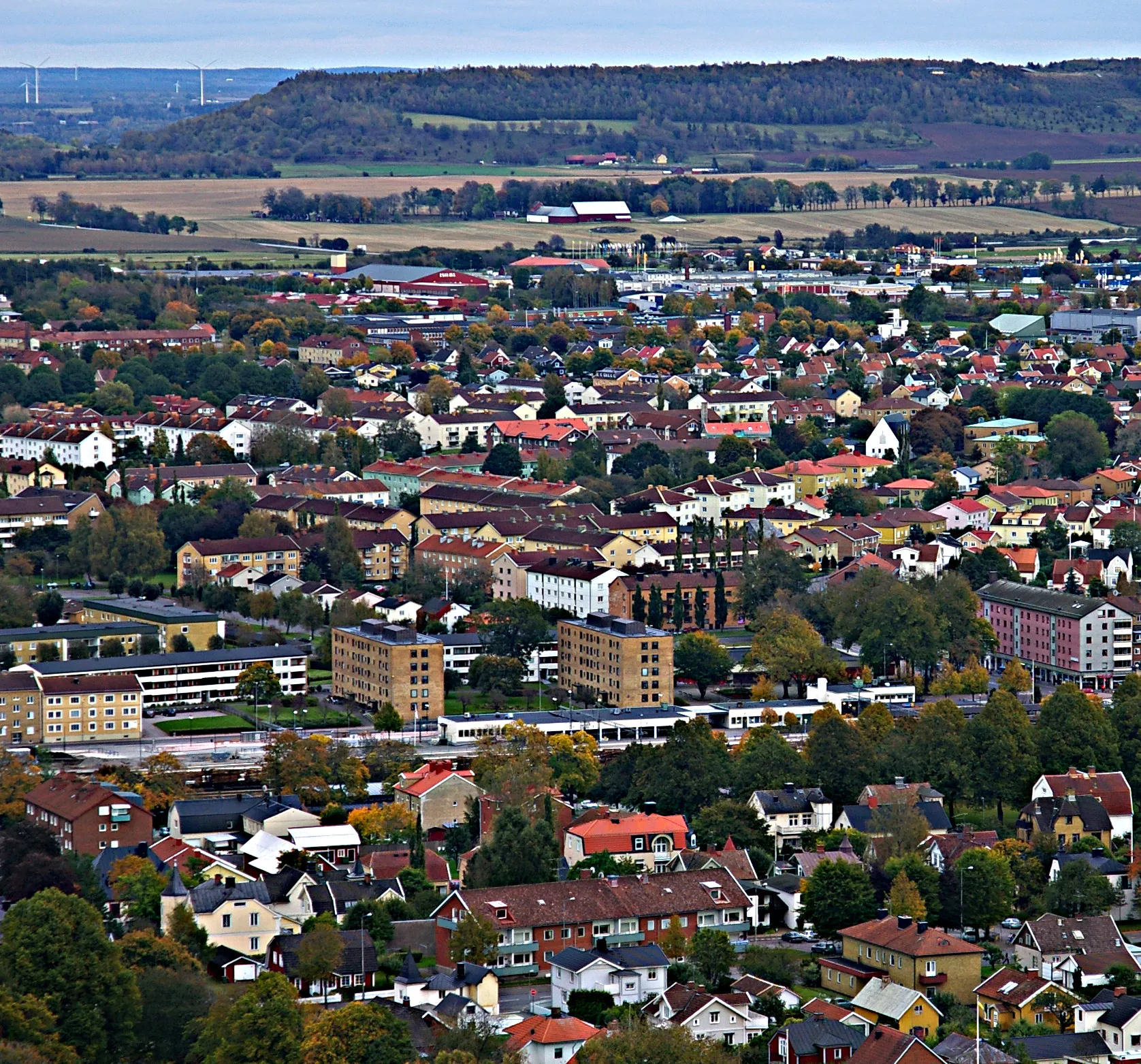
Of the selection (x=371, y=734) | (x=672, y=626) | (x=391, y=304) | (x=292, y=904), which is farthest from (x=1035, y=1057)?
(x=391, y=304)

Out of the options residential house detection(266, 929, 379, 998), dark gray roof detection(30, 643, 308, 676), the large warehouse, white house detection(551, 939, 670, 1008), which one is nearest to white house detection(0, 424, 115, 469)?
dark gray roof detection(30, 643, 308, 676)

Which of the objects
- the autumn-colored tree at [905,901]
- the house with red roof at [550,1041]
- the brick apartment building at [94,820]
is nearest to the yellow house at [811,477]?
the brick apartment building at [94,820]

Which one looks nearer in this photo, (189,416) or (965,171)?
(189,416)

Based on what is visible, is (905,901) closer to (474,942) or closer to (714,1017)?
(714,1017)

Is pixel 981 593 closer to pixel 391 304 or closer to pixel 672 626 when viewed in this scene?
pixel 672 626

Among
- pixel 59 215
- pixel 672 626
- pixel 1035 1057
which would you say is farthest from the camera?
pixel 59 215

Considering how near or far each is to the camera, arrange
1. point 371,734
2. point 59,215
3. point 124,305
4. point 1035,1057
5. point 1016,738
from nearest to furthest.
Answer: point 1035,1057, point 1016,738, point 371,734, point 124,305, point 59,215
